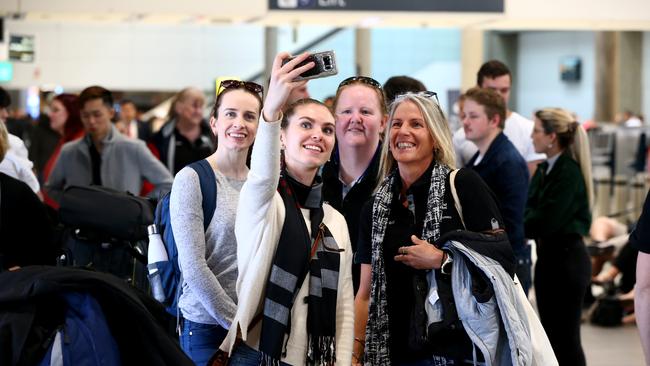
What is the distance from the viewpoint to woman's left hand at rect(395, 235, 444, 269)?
3480 millimetres

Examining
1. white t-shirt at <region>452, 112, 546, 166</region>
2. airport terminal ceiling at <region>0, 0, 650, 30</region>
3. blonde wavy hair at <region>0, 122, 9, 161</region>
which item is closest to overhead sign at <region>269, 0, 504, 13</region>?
airport terminal ceiling at <region>0, 0, 650, 30</region>

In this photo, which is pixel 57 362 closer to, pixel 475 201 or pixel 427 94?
pixel 475 201

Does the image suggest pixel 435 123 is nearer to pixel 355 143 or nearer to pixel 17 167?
pixel 355 143

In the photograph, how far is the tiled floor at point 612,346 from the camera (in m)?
7.67

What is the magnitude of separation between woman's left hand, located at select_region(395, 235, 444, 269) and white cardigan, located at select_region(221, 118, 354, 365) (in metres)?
0.31

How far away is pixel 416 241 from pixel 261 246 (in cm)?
52

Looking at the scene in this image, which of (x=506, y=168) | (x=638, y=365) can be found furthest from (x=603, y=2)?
(x=506, y=168)

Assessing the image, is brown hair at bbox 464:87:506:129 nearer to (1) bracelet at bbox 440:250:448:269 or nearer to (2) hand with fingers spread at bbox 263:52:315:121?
(1) bracelet at bbox 440:250:448:269

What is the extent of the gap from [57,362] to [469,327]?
1406 mm

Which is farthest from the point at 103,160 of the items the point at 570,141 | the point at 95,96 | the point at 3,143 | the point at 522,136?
the point at 570,141

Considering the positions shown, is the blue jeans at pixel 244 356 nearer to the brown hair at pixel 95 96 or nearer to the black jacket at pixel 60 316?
the black jacket at pixel 60 316

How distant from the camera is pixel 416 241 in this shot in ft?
11.6

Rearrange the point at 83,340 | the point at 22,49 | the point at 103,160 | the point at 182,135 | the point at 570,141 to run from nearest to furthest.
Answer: the point at 83,340, the point at 570,141, the point at 103,160, the point at 182,135, the point at 22,49

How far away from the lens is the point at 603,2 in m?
10.1
